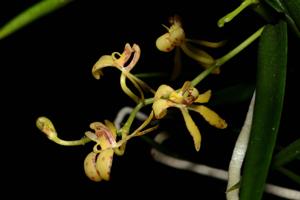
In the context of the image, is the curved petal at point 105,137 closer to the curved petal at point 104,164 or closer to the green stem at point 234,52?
the curved petal at point 104,164

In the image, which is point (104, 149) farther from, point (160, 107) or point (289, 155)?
point (289, 155)

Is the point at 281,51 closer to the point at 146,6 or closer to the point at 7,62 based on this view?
the point at 146,6

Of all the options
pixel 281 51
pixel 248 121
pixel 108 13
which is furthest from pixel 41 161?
pixel 281 51

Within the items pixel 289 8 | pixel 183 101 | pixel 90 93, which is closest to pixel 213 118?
pixel 183 101

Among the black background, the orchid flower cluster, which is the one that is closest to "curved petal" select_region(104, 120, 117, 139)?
the orchid flower cluster

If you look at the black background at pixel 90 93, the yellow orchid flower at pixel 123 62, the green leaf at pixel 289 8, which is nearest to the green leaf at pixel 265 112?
the green leaf at pixel 289 8

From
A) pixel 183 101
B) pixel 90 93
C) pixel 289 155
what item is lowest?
pixel 289 155
